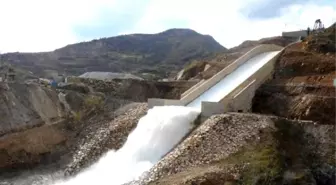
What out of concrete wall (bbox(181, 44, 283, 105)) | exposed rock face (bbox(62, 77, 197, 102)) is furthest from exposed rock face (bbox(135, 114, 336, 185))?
exposed rock face (bbox(62, 77, 197, 102))

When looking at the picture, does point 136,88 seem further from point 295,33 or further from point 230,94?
point 295,33

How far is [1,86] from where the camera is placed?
23.3 meters

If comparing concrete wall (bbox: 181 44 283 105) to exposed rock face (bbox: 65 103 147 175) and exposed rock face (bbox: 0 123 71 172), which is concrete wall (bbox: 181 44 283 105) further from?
exposed rock face (bbox: 0 123 71 172)

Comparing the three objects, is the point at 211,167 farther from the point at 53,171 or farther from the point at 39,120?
the point at 39,120

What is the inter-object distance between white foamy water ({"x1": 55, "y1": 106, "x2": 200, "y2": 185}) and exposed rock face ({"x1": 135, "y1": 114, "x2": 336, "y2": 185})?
4.78ft

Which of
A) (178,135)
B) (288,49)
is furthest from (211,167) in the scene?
(288,49)

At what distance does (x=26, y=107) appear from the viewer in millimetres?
23516

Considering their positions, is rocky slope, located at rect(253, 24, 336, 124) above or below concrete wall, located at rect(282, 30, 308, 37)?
below

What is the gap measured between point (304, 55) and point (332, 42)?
382 cm

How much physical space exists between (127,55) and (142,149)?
81130 mm

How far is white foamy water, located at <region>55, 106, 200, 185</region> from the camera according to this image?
19656 mm

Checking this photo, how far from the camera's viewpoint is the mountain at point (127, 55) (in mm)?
79625

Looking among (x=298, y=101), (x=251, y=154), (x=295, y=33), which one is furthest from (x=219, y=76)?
(x=295, y=33)

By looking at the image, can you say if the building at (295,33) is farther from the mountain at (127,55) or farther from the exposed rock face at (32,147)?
the exposed rock face at (32,147)
